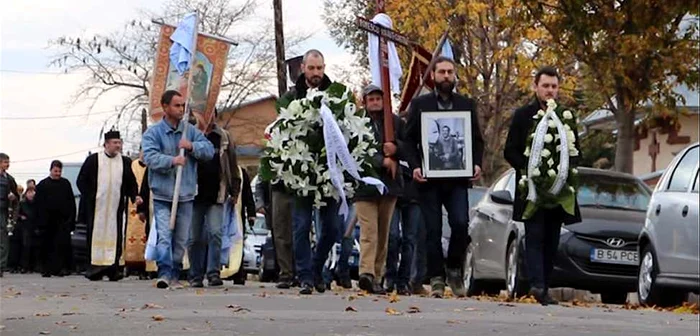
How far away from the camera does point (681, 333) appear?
11219 millimetres

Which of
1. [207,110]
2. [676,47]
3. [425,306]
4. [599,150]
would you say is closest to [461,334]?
[425,306]

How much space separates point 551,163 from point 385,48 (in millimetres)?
3022

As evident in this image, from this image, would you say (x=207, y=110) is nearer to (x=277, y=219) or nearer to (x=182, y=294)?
(x=277, y=219)

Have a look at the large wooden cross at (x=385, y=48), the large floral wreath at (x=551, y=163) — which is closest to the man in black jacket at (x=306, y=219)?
the large wooden cross at (x=385, y=48)

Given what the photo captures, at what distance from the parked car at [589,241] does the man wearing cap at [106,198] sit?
168 inches

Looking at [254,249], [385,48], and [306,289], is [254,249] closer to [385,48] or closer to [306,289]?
[385,48]

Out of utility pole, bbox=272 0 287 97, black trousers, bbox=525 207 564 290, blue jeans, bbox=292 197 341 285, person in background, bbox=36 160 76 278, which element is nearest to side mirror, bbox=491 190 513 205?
blue jeans, bbox=292 197 341 285

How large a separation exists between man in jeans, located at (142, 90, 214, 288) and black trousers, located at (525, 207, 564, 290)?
3.33 m

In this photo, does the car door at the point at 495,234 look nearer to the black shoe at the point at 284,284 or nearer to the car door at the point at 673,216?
the car door at the point at 673,216

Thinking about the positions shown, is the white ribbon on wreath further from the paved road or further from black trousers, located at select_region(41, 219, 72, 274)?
black trousers, located at select_region(41, 219, 72, 274)

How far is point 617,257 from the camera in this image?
1777 cm

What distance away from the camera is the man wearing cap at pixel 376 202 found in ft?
51.1

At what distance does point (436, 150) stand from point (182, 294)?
2.38 metres

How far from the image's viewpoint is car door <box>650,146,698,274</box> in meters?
15.9
